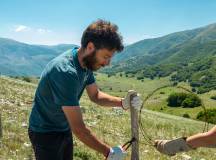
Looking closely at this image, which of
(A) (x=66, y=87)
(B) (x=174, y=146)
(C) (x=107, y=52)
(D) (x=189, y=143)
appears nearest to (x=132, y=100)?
(B) (x=174, y=146)

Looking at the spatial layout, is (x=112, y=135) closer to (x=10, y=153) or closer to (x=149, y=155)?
(x=149, y=155)

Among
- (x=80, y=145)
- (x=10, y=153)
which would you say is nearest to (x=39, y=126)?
(x=10, y=153)

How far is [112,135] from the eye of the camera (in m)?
16.9

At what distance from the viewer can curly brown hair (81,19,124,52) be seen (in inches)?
230

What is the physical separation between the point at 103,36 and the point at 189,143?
203cm

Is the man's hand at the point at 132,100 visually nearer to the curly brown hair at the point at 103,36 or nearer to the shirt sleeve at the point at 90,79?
the shirt sleeve at the point at 90,79

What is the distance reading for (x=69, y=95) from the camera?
588cm

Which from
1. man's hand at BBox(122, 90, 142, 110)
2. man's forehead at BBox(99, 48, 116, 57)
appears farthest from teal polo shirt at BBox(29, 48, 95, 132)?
man's hand at BBox(122, 90, 142, 110)

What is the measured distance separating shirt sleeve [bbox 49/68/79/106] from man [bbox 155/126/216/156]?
174 centimetres

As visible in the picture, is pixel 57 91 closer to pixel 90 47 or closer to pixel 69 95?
pixel 69 95

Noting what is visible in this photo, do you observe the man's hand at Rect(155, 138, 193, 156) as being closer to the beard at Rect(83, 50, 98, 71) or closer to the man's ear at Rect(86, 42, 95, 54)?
the beard at Rect(83, 50, 98, 71)

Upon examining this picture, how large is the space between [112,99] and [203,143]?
2.17 metres

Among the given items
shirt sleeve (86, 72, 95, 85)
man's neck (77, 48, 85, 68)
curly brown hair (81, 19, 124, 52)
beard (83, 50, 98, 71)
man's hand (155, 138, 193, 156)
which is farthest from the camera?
shirt sleeve (86, 72, 95, 85)

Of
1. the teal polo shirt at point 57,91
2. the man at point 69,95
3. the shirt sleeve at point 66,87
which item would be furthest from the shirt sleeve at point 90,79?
the shirt sleeve at point 66,87
